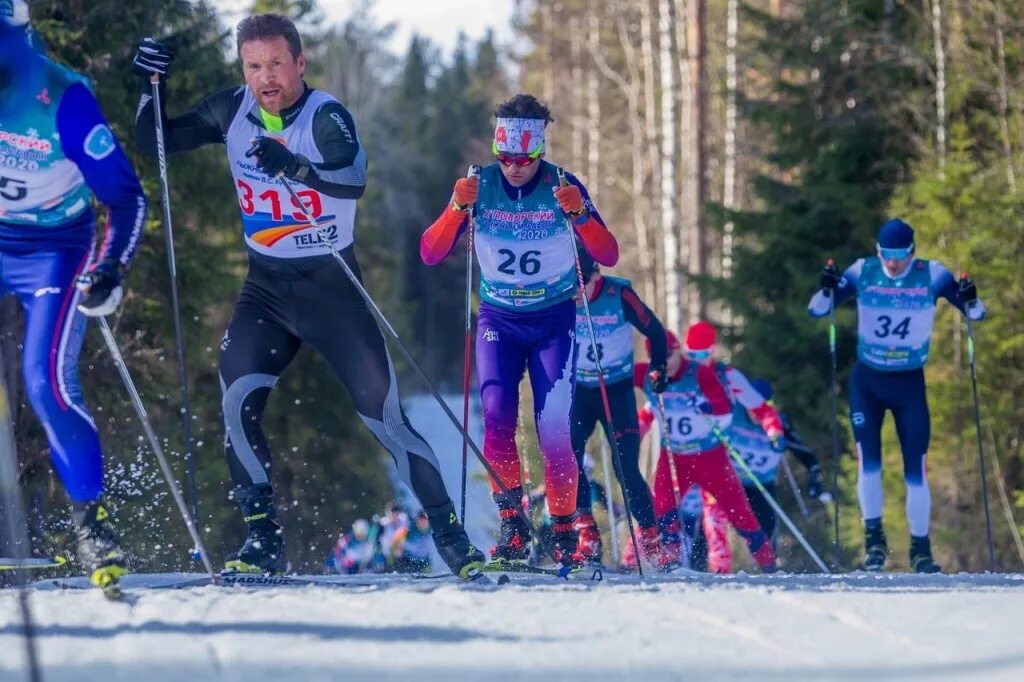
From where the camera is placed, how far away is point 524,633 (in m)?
4.29

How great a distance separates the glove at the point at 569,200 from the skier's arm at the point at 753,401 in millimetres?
4301

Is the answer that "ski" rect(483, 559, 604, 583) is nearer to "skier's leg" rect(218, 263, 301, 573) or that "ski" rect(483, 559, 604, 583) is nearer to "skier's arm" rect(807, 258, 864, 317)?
"skier's leg" rect(218, 263, 301, 573)

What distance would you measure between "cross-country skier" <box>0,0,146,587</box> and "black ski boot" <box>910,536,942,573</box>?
16.9 feet

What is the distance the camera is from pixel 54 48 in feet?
36.6

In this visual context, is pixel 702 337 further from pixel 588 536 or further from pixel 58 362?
pixel 58 362

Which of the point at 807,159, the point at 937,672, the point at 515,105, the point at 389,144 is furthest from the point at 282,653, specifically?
the point at 389,144

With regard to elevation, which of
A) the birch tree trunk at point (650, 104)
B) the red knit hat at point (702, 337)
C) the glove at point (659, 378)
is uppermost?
the birch tree trunk at point (650, 104)

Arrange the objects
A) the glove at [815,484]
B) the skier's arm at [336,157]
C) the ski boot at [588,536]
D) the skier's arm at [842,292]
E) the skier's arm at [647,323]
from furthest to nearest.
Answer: the glove at [815,484], the skier's arm at [647,323], the skier's arm at [842,292], the ski boot at [588,536], the skier's arm at [336,157]

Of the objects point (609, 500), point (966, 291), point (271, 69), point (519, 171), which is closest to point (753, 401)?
point (609, 500)

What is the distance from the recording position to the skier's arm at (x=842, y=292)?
8.87m

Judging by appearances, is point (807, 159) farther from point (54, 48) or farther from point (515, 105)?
point (515, 105)

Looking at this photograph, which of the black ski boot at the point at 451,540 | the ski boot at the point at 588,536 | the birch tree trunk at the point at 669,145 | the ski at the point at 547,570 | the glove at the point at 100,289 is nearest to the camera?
the glove at the point at 100,289

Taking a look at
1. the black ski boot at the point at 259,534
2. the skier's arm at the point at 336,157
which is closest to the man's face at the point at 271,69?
the skier's arm at the point at 336,157

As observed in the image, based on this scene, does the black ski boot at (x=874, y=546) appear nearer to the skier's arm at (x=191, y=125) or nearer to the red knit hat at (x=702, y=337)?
the red knit hat at (x=702, y=337)
